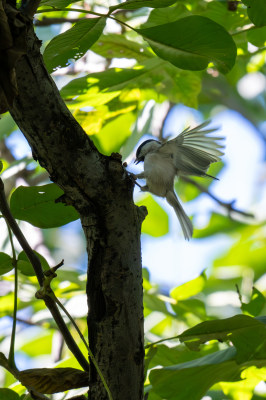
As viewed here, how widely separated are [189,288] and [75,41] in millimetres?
709

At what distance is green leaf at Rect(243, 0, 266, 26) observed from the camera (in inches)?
40.3

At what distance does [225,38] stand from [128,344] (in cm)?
55

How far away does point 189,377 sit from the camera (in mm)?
1053

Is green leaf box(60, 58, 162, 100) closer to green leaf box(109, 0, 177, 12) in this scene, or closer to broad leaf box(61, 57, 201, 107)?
broad leaf box(61, 57, 201, 107)

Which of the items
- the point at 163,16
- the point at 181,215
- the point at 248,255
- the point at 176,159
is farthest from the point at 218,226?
the point at 163,16

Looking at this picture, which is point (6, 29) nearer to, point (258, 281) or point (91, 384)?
point (91, 384)

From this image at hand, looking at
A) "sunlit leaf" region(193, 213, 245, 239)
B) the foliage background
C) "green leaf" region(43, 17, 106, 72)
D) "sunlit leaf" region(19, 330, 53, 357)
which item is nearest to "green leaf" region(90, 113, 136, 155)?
the foliage background

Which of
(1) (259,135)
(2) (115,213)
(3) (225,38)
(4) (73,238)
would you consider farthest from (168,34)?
(4) (73,238)

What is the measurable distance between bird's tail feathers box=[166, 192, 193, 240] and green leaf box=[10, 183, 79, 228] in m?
1.00

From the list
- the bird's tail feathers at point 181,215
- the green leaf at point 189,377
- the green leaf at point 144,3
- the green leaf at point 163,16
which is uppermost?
the green leaf at point 144,3

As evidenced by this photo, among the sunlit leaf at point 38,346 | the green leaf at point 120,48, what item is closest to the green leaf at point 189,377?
the green leaf at point 120,48

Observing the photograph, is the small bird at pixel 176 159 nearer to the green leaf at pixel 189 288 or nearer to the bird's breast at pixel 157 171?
the bird's breast at pixel 157 171

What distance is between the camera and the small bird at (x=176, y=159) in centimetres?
168

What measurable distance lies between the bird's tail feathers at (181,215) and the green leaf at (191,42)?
3.42 feet
